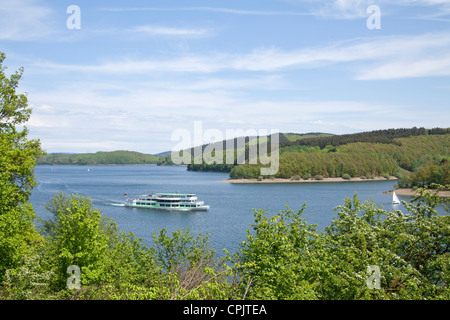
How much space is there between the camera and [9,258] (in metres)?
15.7

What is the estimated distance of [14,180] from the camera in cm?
1936

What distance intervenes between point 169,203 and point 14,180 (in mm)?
57970

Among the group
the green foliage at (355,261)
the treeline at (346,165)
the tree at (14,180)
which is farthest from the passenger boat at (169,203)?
the treeline at (346,165)

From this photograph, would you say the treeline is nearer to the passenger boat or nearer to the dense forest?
the passenger boat

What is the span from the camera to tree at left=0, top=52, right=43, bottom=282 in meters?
15.7

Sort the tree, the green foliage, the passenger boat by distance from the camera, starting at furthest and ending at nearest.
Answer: the passenger boat, the tree, the green foliage

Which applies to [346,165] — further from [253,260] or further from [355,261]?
[253,260]

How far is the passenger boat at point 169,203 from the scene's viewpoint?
244 ft

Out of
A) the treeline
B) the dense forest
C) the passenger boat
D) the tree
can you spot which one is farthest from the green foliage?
the treeline

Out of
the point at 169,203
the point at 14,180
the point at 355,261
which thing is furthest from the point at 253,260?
the point at 169,203

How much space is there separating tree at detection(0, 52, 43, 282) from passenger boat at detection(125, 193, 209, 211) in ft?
176

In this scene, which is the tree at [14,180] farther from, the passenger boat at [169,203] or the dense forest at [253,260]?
the passenger boat at [169,203]

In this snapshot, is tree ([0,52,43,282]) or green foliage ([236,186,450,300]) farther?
tree ([0,52,43,282])

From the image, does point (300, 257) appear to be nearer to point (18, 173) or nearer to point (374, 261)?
point (374, 261)
